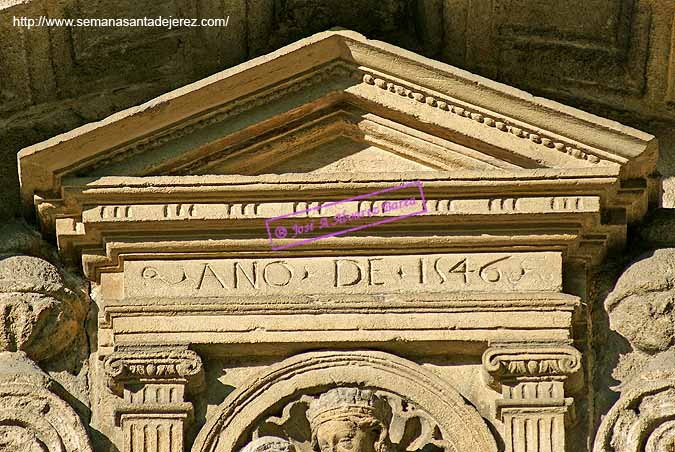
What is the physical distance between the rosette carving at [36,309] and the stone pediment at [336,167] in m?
0.17

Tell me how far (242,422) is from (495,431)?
1.04 metres

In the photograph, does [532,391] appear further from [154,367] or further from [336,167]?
[154,367]

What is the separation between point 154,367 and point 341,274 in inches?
35.3

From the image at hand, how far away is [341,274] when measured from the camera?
35.5 ft

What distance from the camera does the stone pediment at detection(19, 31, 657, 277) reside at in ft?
35.2

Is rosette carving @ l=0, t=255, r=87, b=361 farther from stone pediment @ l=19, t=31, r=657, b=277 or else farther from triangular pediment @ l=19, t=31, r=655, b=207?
triangular pediment @ l=19, t=31, r=655, b=207

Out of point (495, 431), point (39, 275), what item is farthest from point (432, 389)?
point (39, 275)

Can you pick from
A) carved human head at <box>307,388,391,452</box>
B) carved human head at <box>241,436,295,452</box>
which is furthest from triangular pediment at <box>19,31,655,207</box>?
carved human head at <box>241,436,295,452</box>

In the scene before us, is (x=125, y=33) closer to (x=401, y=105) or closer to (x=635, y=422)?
(x=401, y=105)

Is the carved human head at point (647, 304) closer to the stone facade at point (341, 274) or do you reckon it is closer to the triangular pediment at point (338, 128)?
the stone facade at point (341, 274)

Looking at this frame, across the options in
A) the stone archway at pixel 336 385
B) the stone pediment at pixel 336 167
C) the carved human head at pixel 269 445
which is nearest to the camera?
the carved human head at pixel 269 445

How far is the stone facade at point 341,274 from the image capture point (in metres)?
10.6

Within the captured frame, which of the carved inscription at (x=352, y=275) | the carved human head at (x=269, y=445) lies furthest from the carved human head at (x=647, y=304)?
the carved human head at (x=269, y=445)

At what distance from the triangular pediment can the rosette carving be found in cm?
33
